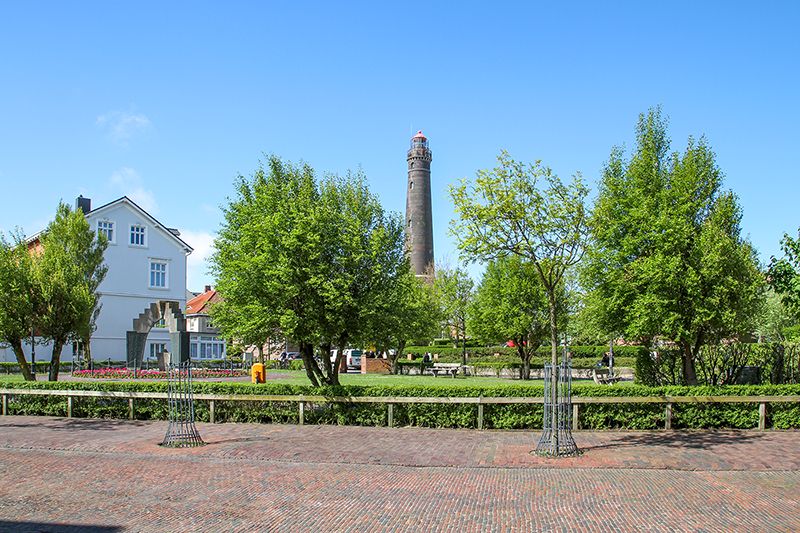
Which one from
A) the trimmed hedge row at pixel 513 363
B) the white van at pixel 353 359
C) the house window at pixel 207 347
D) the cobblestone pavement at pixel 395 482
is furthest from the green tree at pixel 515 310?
the house window at pixel 207 347

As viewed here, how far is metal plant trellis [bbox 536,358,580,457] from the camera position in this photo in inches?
497

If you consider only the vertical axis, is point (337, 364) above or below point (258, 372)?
above

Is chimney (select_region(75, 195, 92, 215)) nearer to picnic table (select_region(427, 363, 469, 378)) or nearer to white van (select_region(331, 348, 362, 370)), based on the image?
white van (select_region(331, 348, 362, 370))

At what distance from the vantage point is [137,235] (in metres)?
47.9

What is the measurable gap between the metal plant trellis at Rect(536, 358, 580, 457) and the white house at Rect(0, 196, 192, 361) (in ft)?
126

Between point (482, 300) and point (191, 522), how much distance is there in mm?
34196

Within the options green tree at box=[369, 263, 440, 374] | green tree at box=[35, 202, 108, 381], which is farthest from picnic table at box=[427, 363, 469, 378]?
green tree at box=[35, 202, 108, 381]

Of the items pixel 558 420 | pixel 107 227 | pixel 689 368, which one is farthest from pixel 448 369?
pixel 558 420

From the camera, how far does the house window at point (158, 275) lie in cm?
4841

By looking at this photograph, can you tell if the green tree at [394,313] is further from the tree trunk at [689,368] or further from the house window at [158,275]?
the house window at [158,275]

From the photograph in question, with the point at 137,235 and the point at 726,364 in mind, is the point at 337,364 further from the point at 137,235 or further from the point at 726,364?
the point at 137,235

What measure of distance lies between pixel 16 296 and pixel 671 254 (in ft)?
60.0

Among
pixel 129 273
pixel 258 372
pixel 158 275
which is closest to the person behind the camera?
pixel 258 372

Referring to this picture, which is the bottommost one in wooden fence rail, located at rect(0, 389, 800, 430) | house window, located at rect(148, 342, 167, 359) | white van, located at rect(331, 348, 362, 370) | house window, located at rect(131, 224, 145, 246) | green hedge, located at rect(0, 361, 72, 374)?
white van, located at rect(331, 348, 362, 370)
